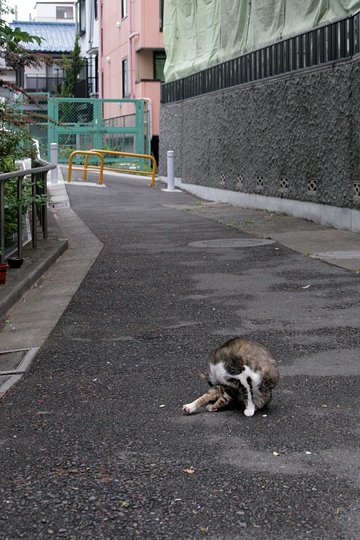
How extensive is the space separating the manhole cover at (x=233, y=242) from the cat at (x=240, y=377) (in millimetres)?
7630

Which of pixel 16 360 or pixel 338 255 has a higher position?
pixel 338 255

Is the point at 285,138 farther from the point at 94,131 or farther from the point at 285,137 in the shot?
the point at 94,131

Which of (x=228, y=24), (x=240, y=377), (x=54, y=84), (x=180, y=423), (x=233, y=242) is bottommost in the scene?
(x=180, y=423)

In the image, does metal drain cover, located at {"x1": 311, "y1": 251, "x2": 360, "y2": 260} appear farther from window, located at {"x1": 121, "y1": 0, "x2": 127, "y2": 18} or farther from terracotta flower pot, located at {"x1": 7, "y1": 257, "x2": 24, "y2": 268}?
window, located at {"x1": 121, "y1": 0, "x2": 127, "y2": 18}

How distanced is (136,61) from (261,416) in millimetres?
32542

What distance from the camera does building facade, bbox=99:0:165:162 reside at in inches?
1369

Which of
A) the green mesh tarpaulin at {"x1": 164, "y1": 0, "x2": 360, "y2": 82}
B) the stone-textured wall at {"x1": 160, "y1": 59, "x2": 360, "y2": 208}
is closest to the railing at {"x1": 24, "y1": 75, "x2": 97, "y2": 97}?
the green mesh tarpaulin at {"x1": 164, "y1": 0, "x2": 360, "y2": 82}

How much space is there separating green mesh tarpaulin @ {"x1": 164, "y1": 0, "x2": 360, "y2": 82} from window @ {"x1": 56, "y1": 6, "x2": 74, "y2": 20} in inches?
2146

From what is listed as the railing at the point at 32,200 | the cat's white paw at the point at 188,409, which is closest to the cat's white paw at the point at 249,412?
the cat's white paw at the point at 188,409

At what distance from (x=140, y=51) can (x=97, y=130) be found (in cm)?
449

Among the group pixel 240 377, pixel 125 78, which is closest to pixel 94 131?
pixel 125 78

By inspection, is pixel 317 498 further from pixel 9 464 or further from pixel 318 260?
pixel 318 260

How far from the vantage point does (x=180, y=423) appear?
16.4 ft

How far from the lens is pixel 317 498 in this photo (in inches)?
153
